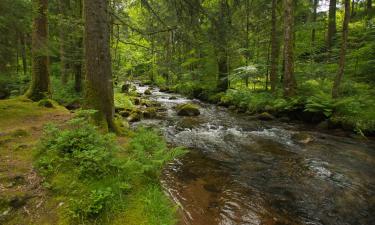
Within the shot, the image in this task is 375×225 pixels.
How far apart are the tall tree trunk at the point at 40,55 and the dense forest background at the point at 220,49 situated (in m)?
0.21

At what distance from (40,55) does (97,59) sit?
4.55m

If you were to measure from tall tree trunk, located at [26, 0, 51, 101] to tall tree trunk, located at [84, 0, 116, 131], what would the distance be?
3.86 m

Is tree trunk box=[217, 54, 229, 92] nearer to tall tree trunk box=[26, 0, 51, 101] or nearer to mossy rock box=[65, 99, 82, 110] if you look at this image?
mossy rock box=[65, 99, 82, 110]

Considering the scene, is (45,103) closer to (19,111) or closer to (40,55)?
(19,111)

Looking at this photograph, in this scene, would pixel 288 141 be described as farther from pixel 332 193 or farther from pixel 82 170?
pixel 82 170

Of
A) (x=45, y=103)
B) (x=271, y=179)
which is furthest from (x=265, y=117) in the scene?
(x=45, y=103)

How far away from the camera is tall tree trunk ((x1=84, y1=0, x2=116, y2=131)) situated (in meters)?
6.00

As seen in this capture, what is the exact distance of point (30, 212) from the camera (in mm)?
3107

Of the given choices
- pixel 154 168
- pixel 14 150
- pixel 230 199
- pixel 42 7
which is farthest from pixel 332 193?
pixel 42 7

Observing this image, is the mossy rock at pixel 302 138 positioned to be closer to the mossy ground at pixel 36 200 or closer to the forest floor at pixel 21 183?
the mossy ground at pixel 36 200

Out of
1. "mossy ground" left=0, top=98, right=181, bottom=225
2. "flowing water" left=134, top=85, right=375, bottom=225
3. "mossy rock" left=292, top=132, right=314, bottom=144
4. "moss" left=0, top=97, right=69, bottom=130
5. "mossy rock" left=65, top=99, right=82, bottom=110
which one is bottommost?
"flowing water" left=134, top=85, right=375, bottom=225

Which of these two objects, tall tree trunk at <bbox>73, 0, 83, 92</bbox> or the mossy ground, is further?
tall tree trunk at <bbox>73, 0, 83, 92</bbox>

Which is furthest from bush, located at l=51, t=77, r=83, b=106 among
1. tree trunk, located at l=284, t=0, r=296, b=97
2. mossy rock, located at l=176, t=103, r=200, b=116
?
tree trunk, located at l=284, t=0, r=296, b=97

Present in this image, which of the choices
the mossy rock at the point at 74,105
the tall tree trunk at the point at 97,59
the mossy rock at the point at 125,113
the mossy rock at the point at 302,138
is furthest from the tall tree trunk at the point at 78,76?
the mossy rock at the point at 302,138
